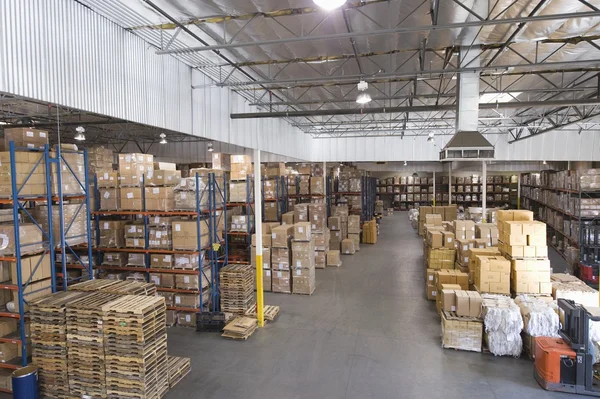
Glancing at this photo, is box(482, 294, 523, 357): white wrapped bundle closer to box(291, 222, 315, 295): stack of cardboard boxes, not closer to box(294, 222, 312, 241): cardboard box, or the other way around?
box(291, 222, 315, 295): stack of cardboard boxes

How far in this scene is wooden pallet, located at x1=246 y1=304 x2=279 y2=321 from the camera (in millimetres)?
8754

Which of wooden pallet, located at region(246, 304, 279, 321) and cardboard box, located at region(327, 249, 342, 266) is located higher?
cardboard box, located at region(327, 249, 342, 266)

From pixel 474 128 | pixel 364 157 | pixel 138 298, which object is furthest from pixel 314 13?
pixel 364 157

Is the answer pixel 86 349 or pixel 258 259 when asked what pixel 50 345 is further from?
pixel 258 259

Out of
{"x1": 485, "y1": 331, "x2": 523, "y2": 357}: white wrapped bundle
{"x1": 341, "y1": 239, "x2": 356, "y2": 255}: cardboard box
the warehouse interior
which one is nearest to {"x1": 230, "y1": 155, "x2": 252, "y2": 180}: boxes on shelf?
the warehouse interior

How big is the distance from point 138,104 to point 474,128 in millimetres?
8435

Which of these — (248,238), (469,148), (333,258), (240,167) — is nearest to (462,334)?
(469,148)

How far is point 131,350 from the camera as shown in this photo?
543cm

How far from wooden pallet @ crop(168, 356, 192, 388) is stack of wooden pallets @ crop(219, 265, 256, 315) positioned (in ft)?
8.05

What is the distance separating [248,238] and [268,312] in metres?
3.39

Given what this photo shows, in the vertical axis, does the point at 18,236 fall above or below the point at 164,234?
above

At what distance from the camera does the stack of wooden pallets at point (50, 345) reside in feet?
18.8

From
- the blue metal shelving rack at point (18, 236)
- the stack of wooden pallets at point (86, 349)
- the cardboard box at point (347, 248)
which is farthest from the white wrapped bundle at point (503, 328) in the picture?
the cardboard box at point (347, 248)

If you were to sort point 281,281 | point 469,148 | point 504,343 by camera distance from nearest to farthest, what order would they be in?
point 504,343, point 469,148, point 281,281
